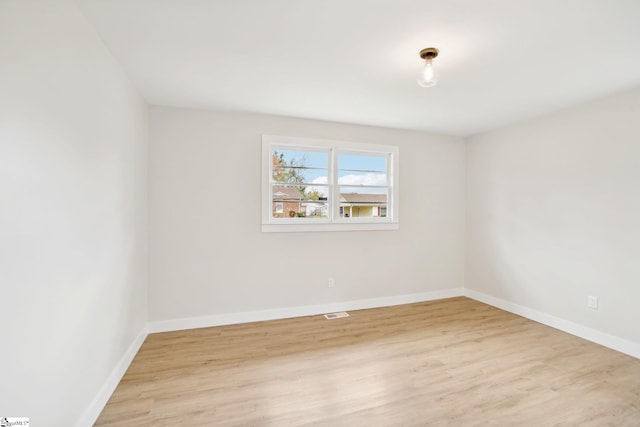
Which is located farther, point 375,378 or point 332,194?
point 332,194

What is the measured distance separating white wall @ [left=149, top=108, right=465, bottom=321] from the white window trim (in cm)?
8

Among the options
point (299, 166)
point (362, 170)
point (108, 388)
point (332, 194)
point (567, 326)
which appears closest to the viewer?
point (108, 388)

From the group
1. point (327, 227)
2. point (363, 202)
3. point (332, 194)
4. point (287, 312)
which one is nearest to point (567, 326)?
point (363, 202)

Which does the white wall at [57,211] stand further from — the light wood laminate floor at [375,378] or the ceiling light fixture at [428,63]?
the ceiling light fixture at [428,63]

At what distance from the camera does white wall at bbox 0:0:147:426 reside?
44.1 inches

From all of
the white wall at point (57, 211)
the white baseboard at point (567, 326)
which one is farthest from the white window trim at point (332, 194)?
the white baseboard at point (567, 326)

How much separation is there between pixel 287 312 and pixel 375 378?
1525 millimetres

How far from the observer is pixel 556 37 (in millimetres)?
1852

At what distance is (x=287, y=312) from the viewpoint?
356cm

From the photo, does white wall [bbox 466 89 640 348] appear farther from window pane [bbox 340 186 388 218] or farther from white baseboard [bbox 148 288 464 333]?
window pane [bbox 340 186 388 218]

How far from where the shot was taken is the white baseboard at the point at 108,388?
1715 millimetres

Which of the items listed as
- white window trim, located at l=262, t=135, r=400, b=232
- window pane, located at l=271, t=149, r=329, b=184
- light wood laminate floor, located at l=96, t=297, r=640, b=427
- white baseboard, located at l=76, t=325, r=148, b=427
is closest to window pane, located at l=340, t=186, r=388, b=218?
white window trim, located at l=262, t=135, r=400, b=232

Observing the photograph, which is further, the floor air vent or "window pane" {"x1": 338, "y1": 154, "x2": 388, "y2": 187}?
"window pane" {"x1": 338, "y1": 154, "x2": 388, "y2": 187}

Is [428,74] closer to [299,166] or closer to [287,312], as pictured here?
[299,166]
